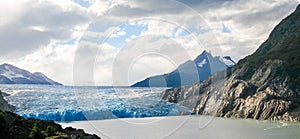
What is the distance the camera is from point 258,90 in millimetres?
114812

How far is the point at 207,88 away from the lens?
12912 cm

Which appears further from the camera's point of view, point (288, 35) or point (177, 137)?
point (288, 35)

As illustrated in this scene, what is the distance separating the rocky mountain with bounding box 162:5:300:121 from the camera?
10544cm

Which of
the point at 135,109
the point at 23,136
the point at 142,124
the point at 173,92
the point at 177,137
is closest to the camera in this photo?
the point at 23,136

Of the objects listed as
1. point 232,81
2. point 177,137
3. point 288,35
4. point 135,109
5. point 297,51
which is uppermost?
point 288,35

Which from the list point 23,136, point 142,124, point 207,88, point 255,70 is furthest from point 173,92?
point 23,136

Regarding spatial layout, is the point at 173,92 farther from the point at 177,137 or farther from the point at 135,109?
the point at 177,137

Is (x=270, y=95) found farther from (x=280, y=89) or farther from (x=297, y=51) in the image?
(x=297, y=51)

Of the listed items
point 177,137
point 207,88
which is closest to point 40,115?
point 207,88

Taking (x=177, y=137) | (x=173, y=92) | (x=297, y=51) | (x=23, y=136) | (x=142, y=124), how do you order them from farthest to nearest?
(x=173, y=92) → (x=297, y=51) → (x=142, y=124) → (x=177, y=137) → (x=23, y=136)

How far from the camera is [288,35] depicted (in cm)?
14812

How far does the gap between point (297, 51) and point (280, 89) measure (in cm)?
1964

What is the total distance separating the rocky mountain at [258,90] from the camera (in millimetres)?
105438

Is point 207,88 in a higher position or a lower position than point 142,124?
higher
